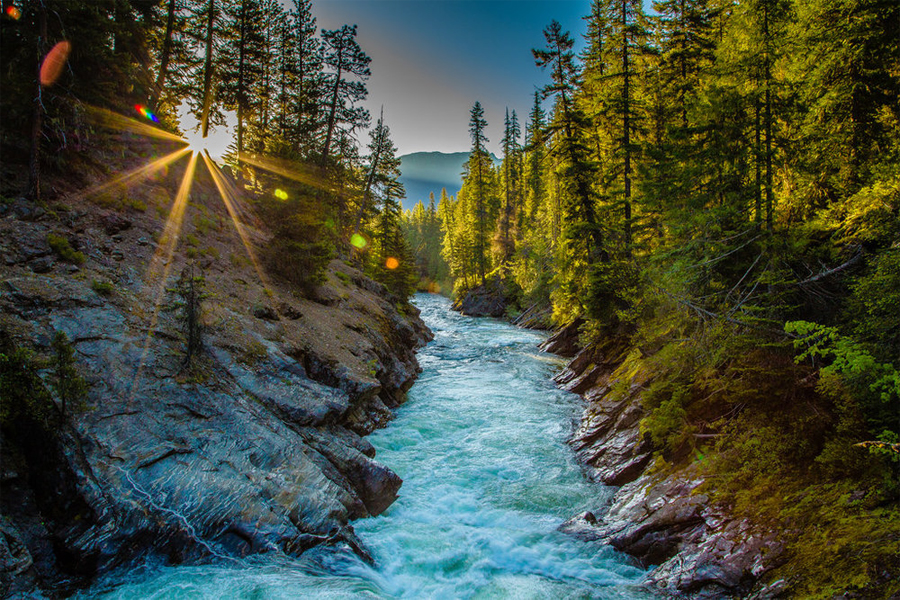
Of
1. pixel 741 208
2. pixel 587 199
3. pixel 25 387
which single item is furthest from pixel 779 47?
pixel 25 387

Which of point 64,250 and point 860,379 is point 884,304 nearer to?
point 860,379

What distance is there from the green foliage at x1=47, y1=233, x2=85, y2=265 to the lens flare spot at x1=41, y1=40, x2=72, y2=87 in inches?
192

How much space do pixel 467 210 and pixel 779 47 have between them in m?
51.4

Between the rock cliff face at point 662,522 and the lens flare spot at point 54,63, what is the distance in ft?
59.1

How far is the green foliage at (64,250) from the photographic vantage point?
9.33 m

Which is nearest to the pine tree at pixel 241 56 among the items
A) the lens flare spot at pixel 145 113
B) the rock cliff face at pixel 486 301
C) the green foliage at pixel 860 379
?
the lens flare spot at pixel 145 113

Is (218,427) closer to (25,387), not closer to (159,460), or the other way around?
(159,460)

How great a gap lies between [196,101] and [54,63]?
46.8 feet

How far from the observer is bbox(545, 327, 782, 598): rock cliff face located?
5.60 m

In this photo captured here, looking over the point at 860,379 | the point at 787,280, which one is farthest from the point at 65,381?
the point at 787,280

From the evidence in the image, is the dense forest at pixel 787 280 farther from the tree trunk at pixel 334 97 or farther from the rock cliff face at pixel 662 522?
the tree trunk at pixel 334 97

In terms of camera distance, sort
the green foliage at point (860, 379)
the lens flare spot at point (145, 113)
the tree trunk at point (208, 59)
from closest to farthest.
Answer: the green foliage at point (860, 379) < the lens flare spot at point (145, 113) < the tree trunk at point (208, 59)

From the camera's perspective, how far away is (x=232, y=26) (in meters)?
23.5

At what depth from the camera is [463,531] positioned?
819 cm
